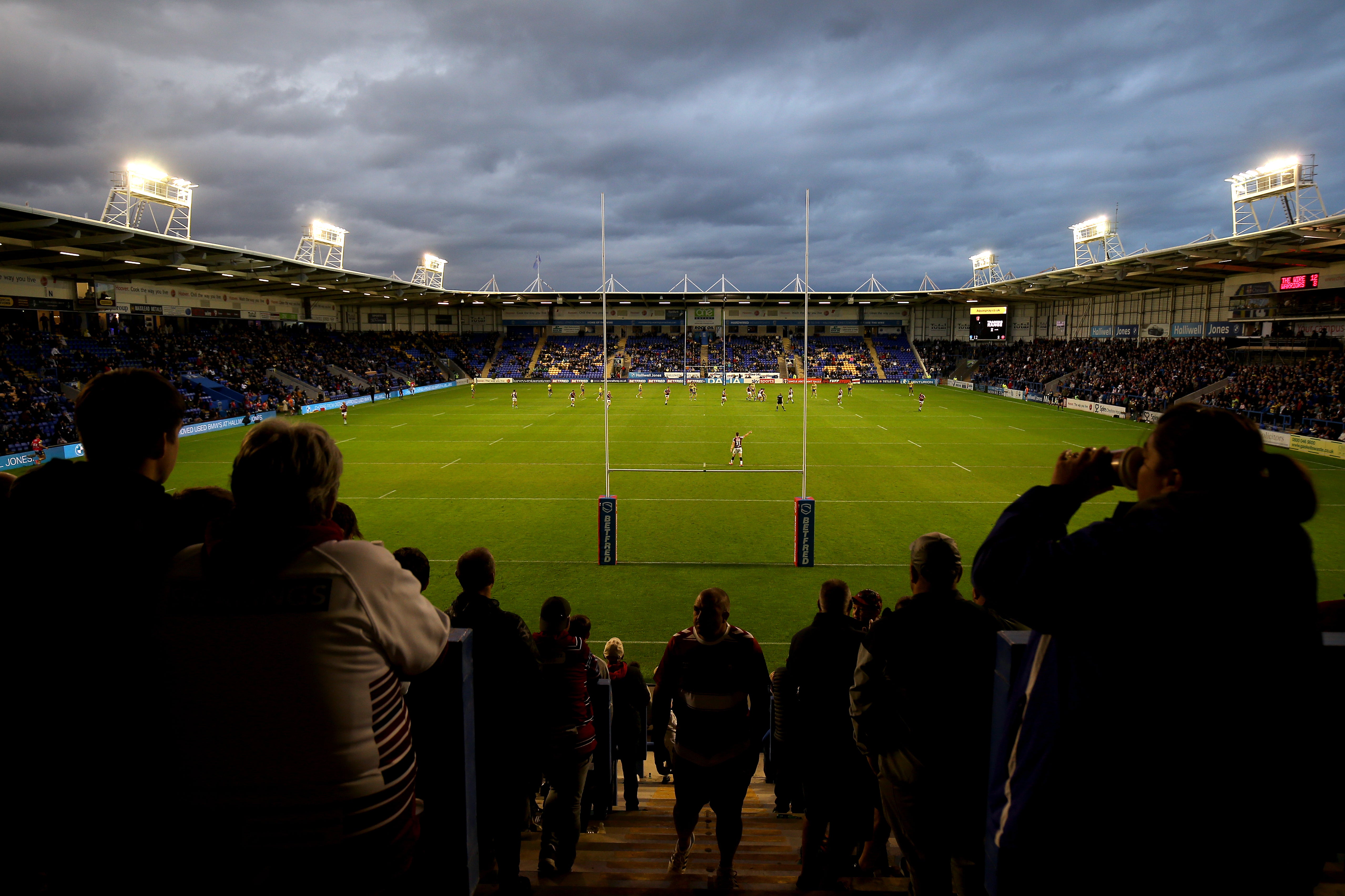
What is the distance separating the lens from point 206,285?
171 feet

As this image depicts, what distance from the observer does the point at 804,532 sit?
1451 centimetres

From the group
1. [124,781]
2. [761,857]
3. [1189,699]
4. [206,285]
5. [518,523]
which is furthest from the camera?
[206,285]

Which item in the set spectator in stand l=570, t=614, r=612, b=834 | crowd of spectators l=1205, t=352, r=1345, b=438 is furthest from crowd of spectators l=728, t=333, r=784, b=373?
spectator in stand l=570, t=614, r=612, b=834

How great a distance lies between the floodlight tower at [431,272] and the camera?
7325cm

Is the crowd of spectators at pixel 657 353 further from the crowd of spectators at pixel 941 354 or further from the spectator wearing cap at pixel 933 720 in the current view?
the spectator wearing cap at pixel 933 720

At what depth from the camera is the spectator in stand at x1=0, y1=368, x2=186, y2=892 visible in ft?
5.79

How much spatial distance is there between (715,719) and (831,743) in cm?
69

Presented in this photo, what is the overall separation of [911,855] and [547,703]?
220 centimetres

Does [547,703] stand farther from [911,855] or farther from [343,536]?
[343,536]

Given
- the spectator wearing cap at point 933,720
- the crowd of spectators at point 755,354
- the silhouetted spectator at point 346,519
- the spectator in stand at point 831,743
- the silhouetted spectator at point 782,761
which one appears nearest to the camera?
the spectator wearing cap at point 933,720

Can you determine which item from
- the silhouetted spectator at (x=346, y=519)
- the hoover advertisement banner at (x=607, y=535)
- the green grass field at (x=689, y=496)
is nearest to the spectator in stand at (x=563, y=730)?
the silhouetted spectator at (x=346, y=519)

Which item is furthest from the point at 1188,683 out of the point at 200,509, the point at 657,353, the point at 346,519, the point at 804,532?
the point at 657,353

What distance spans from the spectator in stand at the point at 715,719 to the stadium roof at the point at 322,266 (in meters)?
34.9

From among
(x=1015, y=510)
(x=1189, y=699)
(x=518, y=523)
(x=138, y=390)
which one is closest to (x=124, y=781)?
(x=138, y=390)
